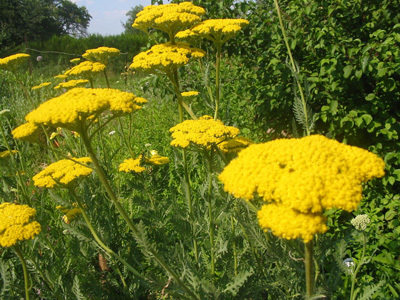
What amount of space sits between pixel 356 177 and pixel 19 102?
6802mm

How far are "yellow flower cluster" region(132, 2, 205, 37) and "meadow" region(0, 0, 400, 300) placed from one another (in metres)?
0.01

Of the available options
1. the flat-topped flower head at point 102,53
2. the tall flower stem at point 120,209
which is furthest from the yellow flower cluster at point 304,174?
the flat-topped flower head at point 102,53

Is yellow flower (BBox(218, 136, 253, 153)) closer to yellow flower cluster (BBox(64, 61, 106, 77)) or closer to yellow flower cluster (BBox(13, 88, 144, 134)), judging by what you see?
yellow flower cluster (BBox(13, 88, 144, 134))

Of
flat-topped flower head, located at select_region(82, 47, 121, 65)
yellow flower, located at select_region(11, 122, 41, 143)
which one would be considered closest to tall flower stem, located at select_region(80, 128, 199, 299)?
yellow flower, located at select_region(11, 122, 41, 143)

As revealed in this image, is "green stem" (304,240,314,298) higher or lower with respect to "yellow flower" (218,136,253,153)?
lower

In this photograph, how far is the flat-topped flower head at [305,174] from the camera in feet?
3.37

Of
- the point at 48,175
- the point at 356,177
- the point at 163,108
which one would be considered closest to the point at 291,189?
the point at 356,177

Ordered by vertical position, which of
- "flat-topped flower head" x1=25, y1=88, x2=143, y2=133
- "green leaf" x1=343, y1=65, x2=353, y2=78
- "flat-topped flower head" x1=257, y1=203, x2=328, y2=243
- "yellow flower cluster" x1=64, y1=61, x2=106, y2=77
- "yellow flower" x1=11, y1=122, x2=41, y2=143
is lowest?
"flat-topped flower head" x1=257, y1=203, x2=328, y2=243

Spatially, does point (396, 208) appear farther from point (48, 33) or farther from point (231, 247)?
point (48, 33)

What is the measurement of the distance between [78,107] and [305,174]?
0.88 m

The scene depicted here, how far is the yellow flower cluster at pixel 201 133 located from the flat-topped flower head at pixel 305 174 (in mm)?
447

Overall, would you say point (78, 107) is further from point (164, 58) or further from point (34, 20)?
point (34, 20)

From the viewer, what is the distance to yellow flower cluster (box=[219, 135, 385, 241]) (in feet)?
3.36

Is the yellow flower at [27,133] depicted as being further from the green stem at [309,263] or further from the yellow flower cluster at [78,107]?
the green stem at [309,263]
